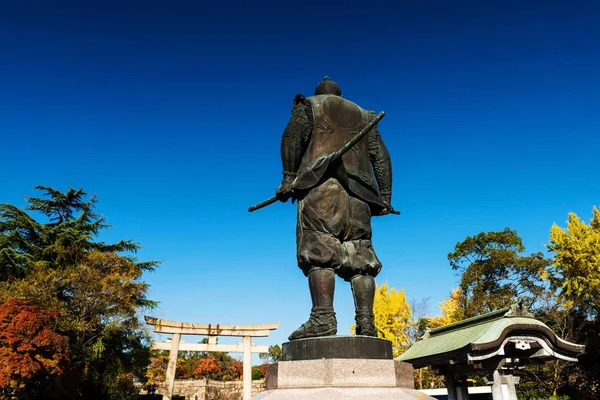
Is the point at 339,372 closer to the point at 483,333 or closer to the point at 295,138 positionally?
the point at 295,138

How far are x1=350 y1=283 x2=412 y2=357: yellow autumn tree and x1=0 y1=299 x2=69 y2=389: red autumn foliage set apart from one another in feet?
65.3

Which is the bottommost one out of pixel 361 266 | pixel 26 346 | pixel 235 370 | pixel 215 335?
pixel 361 266

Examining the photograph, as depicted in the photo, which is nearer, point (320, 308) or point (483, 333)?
point (320, 308)

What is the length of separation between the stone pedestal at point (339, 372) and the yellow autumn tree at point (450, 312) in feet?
76.2

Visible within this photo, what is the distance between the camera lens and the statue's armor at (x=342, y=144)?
14.6ft

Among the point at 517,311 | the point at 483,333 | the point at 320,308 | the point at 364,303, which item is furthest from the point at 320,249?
the point at 517,311

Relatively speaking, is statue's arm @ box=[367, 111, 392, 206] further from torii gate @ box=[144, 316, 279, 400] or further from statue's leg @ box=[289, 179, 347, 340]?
torii gate @ box=[144, 316, 279, 400]

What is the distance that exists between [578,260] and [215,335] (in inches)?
791

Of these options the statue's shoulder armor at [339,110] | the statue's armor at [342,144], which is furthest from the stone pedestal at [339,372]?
the statue's shoulder armor at [339,110]

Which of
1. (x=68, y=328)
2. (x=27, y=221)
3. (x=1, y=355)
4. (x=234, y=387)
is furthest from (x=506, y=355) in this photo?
(x=234, y=387)

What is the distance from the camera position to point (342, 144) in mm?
4574

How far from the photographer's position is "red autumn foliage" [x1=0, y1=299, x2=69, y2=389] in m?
13.9

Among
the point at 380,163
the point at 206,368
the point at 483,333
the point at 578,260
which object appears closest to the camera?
the point at 380,163

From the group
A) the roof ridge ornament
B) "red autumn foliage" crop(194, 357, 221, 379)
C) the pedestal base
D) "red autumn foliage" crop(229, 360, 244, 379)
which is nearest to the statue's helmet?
the pedestal base
